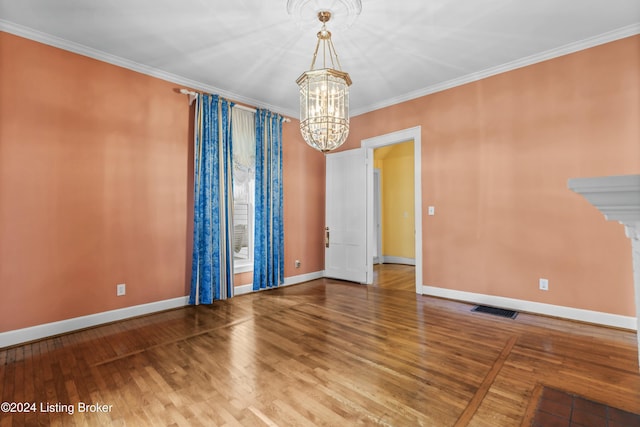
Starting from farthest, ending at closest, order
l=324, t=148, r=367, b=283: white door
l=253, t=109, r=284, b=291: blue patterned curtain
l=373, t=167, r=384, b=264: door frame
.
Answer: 1. l=373, t=167, r=384, b=264: door frame
2. l=324, t=148, r=367, b=283: white door
3. l=253, t=109, r=284, b=291: blue patterned curtain

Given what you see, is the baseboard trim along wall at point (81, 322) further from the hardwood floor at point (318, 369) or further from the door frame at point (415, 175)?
the door frame at point (415, 175)

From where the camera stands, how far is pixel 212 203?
388 cm

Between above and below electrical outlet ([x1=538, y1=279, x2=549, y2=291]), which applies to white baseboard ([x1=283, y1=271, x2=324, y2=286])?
below

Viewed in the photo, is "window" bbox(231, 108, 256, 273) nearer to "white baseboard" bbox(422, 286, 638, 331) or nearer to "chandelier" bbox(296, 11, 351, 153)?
"chandelier" bbox(296, 11, 351, 153)

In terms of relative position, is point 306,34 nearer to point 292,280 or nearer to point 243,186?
point 243,186

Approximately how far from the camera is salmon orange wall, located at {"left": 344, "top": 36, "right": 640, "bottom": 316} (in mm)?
2904

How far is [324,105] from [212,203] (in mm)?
2350

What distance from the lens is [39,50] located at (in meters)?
2.83

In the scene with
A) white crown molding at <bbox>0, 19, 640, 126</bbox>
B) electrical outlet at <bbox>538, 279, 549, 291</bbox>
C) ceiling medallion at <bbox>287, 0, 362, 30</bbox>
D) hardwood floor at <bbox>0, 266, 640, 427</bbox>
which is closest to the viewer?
hardwood floor at <bbox>0, 266, 640, 427</bbox>

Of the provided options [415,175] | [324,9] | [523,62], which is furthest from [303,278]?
[523,62]

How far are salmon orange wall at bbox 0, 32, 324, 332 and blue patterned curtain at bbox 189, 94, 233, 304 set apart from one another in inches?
6.5

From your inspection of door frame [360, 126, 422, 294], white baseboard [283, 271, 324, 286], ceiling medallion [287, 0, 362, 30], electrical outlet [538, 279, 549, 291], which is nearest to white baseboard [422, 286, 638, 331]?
electrical outlet [538, 279, 549, 291]

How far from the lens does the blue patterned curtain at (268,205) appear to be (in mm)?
4457

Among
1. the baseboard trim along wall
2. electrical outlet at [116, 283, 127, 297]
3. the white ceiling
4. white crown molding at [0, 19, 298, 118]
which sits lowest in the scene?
the baseboard trim along wall
